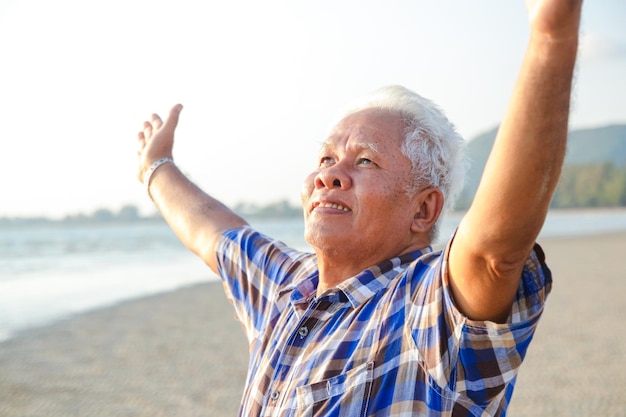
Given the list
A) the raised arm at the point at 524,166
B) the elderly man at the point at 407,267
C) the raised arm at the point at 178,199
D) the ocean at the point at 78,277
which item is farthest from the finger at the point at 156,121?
the ocean at the point at 78,277

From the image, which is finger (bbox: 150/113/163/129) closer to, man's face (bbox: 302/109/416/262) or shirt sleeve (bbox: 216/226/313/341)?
shirt sleeve (bbox: 216/226/313/341)

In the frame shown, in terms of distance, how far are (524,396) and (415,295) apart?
4001mm

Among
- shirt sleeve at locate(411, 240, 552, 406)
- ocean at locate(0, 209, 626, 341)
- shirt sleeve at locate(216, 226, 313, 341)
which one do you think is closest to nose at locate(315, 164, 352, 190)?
shirt sleeve at locate(216, 226, 313, 341)

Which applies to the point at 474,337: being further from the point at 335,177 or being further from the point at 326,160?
the point at 326,160

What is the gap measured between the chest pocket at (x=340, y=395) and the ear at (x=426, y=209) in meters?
0.59

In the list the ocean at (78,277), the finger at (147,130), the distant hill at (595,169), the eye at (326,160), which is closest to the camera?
the eye at (326,160)

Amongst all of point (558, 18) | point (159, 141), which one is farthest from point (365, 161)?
point (159, 141)

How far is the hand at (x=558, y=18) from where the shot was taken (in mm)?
1181

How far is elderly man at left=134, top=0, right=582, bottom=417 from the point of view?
127 centimetres

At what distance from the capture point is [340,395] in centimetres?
165

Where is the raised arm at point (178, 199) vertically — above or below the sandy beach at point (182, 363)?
above

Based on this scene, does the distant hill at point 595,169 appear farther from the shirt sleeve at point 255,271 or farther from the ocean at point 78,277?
the shirt sleeve at point 255,271

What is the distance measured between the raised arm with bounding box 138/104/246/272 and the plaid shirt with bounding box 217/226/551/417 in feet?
2.35

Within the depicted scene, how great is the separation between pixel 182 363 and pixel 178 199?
153 inches
